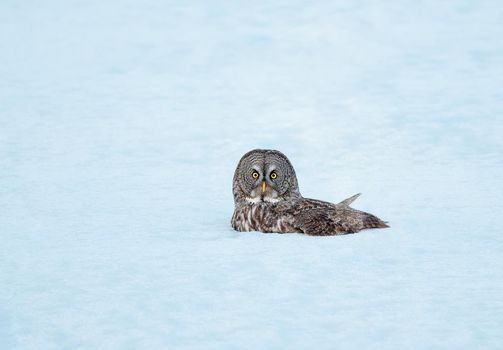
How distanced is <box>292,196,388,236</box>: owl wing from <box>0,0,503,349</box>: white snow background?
141mm

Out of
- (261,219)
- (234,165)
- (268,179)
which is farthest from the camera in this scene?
(234,165)

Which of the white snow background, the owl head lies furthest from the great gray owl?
the white snow background

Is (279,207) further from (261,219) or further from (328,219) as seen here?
(328,219)

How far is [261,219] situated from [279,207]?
6.0 inches

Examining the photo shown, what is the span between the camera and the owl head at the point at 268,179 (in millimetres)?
7246

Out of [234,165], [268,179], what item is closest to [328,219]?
[268,179]

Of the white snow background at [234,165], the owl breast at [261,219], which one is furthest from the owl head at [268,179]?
the white snow background at [234,165]

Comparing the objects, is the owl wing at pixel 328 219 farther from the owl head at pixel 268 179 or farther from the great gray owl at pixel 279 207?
the owl head at pixel 268 179

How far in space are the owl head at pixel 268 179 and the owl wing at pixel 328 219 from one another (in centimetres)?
37

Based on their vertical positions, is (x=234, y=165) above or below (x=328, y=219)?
above

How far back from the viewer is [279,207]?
7.02 m

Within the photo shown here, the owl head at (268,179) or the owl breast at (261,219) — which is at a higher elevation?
the owl head at (268,179)

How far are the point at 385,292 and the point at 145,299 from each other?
128 centimetres

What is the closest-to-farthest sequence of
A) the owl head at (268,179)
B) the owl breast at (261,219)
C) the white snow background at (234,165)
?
the white snow background at (234,165)
the owl breast at (261,219)
the owl head at (268,179)
